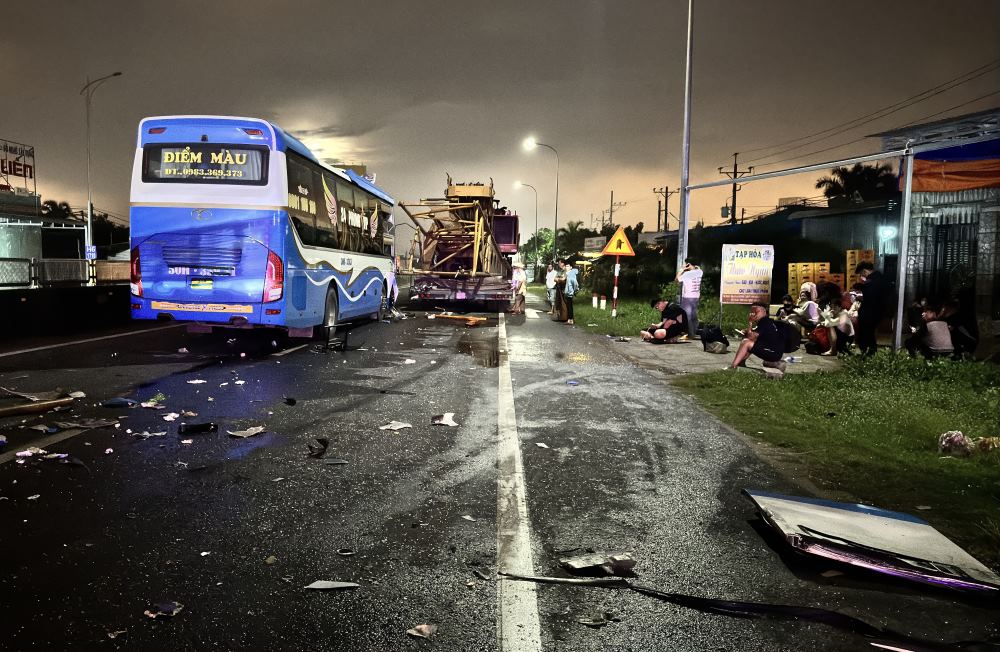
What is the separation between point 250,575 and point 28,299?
12.6 meters

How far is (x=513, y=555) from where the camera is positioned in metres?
3.61

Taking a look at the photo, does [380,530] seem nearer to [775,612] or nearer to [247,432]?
[775,612]

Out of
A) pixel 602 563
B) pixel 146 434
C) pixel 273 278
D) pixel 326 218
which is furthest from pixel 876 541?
pixel 326 218

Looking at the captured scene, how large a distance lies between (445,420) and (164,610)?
3996mm

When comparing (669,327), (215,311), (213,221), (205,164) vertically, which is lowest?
(669,327)

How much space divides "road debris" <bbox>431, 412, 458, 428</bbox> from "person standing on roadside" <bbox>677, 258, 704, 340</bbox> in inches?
362

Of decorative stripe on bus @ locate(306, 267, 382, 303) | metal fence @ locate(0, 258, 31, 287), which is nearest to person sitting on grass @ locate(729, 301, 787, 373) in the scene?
decorative stripe on bus @ locate(306, 267, 382, 303)

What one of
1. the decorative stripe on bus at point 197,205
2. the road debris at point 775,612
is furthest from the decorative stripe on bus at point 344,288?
the road debris at point 775,612

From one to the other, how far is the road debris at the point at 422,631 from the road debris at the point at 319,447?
2790mm

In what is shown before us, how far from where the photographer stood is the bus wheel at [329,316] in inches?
536

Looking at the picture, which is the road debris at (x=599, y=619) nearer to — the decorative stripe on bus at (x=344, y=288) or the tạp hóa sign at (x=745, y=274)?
the decorative stripe on bus at (x=344, y=288)

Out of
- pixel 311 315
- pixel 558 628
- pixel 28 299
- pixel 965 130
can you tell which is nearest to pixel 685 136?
pixel 965 130

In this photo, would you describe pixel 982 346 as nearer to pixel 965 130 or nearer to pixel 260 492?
pixel 965 130

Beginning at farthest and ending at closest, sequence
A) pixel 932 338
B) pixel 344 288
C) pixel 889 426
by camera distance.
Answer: pixel 344 288, pixel 932 338, pixel 889 426
